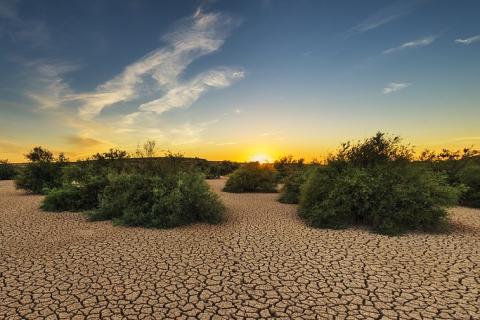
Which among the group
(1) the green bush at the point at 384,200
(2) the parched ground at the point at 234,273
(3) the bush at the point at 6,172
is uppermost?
(3) the bush at the point at 6,172

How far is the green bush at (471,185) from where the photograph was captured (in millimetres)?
14016

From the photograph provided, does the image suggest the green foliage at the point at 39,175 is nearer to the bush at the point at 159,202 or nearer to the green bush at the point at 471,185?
the bush at the point at 159,202

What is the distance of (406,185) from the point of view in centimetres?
942

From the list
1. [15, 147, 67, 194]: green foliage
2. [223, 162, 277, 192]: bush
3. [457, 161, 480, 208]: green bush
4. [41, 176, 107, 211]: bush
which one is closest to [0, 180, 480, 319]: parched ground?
[41, 176, 107, 211]: bush

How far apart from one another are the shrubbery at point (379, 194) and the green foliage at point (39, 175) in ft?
47.4

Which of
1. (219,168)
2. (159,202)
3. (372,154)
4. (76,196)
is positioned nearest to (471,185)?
(372,154)

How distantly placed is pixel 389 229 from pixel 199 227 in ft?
18.6

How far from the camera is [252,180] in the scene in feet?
66.4

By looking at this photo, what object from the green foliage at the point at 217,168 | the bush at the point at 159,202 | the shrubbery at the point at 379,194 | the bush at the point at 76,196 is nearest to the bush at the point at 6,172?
the green foliage at the point at 217,168

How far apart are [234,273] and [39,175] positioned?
1679 centimetres

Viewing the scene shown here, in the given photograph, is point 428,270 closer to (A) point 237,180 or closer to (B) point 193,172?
(B) point 193,172

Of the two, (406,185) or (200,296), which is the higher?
(406,185)

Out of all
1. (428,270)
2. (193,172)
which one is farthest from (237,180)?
(428,270)

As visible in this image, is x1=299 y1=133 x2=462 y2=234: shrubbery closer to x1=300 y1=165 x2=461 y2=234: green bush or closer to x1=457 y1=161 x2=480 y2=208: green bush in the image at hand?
x1=300 y1=165 x2=461 y2=234: green bush
